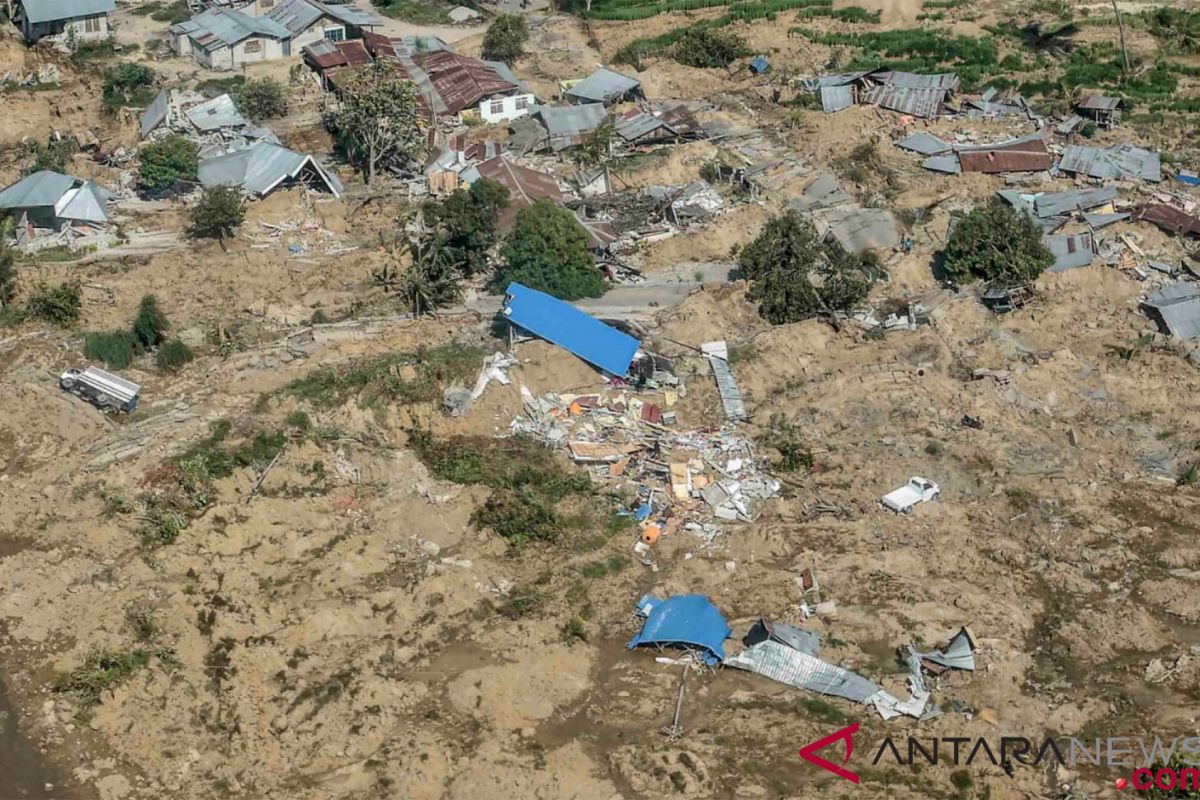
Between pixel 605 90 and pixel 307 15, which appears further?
pixel 307 15

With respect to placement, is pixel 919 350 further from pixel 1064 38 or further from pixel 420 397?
pixel 1064 38

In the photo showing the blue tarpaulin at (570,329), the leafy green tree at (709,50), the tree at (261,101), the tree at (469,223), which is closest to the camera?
the blue tarpaulin at (570,329)

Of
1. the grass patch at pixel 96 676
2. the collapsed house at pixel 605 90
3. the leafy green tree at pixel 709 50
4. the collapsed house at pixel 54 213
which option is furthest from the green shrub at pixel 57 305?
the leafy green tree at pixel 709 50

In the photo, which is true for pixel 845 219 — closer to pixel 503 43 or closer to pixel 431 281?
pixel 431 281

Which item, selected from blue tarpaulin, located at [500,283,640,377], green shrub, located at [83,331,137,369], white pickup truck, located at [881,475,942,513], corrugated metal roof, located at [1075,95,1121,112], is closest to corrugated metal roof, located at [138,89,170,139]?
green shrub, located at [83,331,137,369]

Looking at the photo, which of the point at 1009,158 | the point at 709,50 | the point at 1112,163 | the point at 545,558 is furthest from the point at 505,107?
the point at 545,558

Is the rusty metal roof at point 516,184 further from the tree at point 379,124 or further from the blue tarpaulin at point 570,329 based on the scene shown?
the blue tarpaulin at point 570,329
